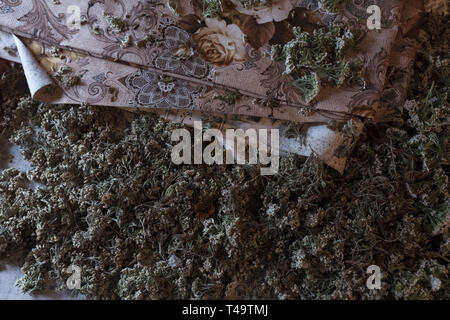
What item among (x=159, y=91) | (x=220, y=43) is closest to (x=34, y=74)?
(x=159, y=91)

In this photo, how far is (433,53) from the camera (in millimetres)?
1369

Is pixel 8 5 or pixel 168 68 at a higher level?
pixel 8 5

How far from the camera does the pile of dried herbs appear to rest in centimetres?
121

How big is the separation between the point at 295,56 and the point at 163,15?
380mm

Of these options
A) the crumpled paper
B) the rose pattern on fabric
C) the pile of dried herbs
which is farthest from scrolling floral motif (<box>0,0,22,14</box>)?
the rose pattern on fabric

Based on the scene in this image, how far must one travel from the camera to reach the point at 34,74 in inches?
50.9

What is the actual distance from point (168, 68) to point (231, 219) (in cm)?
44

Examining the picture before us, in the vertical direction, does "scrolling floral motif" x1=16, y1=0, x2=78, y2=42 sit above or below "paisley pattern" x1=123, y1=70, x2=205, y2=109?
above

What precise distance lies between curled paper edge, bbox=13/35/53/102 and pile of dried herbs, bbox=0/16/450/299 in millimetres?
90

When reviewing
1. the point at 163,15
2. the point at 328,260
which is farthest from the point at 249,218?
the point at 163,15

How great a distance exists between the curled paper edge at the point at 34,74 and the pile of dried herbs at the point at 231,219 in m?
0.09

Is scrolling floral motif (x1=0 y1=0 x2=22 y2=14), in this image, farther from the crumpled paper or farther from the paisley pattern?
the paisley pattern

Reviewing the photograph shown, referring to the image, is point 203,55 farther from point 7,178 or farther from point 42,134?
point 7,178

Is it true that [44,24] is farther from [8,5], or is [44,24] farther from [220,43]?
[220,43]
